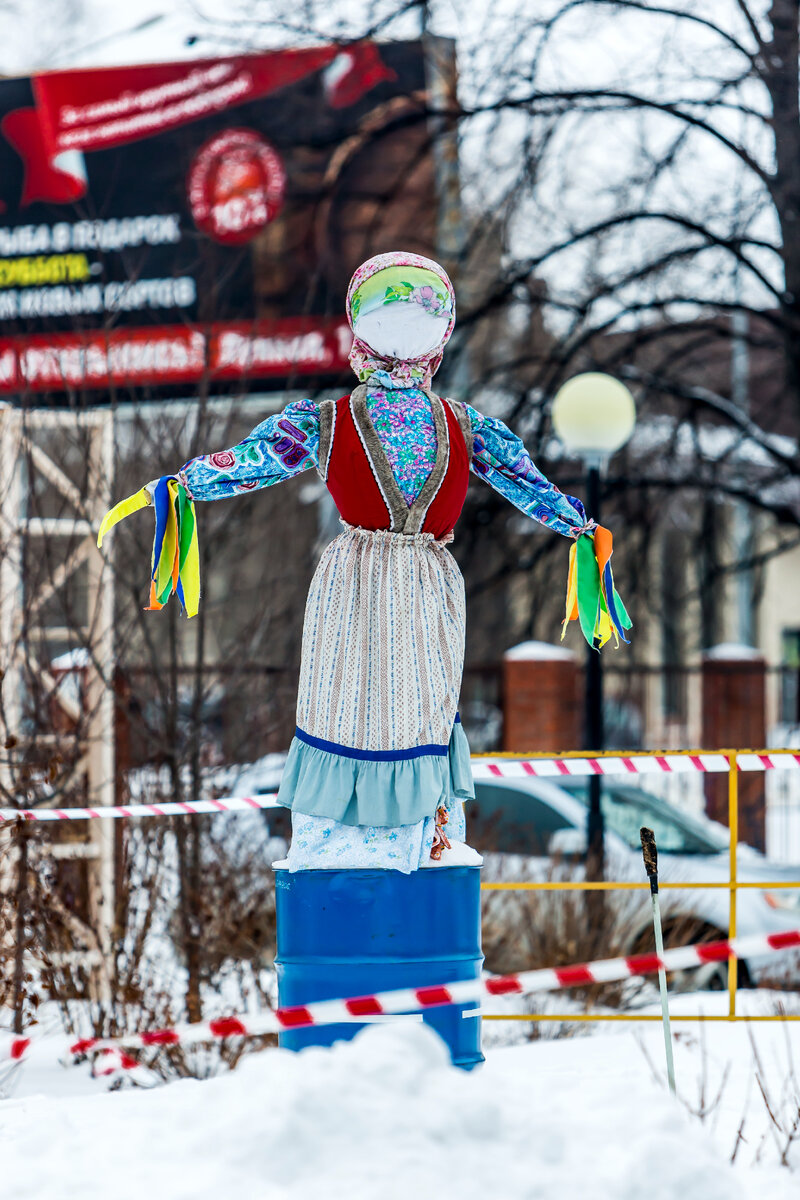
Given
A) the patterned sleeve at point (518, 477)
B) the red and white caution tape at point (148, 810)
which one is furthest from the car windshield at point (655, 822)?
the patterned sleeve at point (518, 477)

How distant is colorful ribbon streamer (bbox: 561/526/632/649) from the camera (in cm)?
371

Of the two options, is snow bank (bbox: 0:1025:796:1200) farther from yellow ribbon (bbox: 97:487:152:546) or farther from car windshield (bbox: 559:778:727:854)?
car windshield (bbox: 559:778:727:854)

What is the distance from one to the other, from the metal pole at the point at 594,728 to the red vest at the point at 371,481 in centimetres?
312

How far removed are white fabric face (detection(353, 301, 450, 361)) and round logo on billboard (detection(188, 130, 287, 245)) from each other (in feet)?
23.4

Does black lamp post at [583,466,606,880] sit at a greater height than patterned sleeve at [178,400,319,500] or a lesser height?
lesser

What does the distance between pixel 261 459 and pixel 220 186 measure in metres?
8.49

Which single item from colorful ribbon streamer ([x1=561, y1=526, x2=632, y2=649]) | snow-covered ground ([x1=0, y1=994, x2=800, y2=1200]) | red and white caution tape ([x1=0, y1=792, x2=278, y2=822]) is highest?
colorful ribbon streamer ([x1=561, y1=526, x2=632, y2=649])

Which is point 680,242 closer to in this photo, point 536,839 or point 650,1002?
point 536,839

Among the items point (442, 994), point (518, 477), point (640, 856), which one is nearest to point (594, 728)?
point (640, 856)

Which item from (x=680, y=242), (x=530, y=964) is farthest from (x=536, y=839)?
(x=680, y=242)

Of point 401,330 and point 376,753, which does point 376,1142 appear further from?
point 401,330

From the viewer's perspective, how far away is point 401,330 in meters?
3.50

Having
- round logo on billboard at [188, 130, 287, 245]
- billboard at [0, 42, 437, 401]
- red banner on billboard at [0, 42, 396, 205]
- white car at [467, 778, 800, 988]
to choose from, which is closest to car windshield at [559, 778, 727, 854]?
white car at [467, 778, 800, 988]

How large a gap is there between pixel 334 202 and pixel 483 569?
4.55 metres
